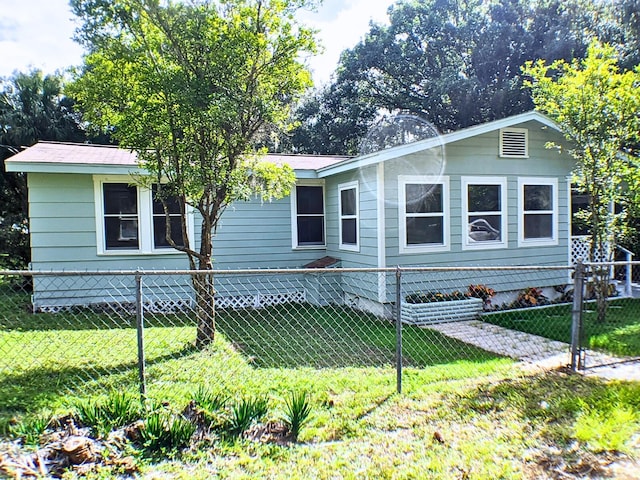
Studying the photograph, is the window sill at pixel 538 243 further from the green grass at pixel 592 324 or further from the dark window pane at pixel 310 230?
the dark window pane at pixel 310 230

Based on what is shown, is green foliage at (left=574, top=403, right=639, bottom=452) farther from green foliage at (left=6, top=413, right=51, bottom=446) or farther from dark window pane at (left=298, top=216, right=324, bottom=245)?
dark window pane at (left=298, top=216, right=324, bottom=245)

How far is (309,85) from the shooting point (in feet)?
19.1

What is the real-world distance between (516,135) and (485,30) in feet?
56.7

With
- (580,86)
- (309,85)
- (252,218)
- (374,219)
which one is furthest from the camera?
(252,218)

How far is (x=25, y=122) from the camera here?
1495 cm

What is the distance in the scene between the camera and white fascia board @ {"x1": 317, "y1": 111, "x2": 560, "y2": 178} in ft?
25.8

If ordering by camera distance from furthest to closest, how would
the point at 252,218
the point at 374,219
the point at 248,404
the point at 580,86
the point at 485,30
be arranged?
the point at 485,30, the point at 252,218, the point at 374,219, the point at 580,86, the point at 248,404

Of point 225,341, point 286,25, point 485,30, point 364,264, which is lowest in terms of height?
point 225,341

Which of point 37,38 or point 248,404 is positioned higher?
point 37,38

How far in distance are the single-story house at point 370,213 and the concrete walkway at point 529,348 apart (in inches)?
59.1

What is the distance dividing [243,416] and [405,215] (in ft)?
19.4

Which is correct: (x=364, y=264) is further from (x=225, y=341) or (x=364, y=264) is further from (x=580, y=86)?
(x=580, y=86)

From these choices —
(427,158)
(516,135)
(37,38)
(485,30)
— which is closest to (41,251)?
(37,38)

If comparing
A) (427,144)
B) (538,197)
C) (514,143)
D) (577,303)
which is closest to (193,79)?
(427,144)
